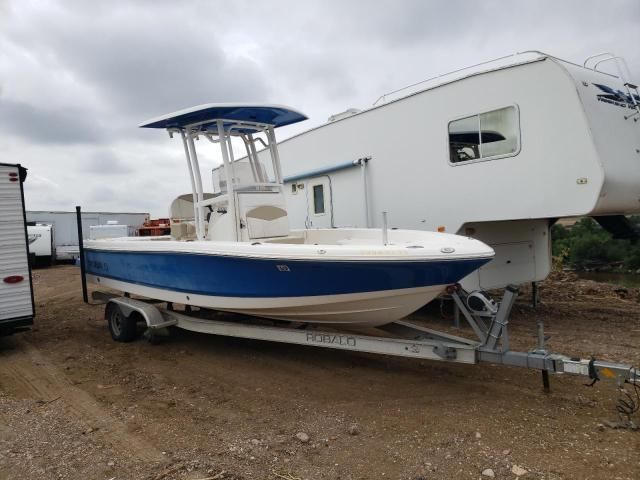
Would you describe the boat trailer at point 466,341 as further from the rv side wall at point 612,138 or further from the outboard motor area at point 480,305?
the rv side wall at point 612,138

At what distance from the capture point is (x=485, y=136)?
576cm

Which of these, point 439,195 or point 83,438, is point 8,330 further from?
point 439,195

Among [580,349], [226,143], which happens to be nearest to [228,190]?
[226,143]

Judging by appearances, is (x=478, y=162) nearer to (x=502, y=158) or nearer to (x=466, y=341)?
(x=502, y=158)

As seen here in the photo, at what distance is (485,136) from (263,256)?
320 cm

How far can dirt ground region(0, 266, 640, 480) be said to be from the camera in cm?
299

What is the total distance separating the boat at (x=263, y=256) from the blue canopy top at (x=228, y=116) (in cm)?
1

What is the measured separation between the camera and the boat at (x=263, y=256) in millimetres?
3916

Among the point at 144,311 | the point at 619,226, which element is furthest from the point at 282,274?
the point at 619,226

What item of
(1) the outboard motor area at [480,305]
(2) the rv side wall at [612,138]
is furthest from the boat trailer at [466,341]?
(2) the rv side wall at [612,138]

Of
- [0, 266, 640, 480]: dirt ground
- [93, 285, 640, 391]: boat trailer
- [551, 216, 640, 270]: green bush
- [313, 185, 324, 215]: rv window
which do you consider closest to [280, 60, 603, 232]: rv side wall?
[313, 185, 324, 215]: rv window

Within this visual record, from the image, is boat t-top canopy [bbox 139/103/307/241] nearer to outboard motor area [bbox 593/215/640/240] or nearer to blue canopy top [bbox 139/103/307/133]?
blue canopy top [bbox 139/103/307/133]

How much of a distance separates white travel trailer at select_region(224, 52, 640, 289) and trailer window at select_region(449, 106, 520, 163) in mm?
12

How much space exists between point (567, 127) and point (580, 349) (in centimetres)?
238
